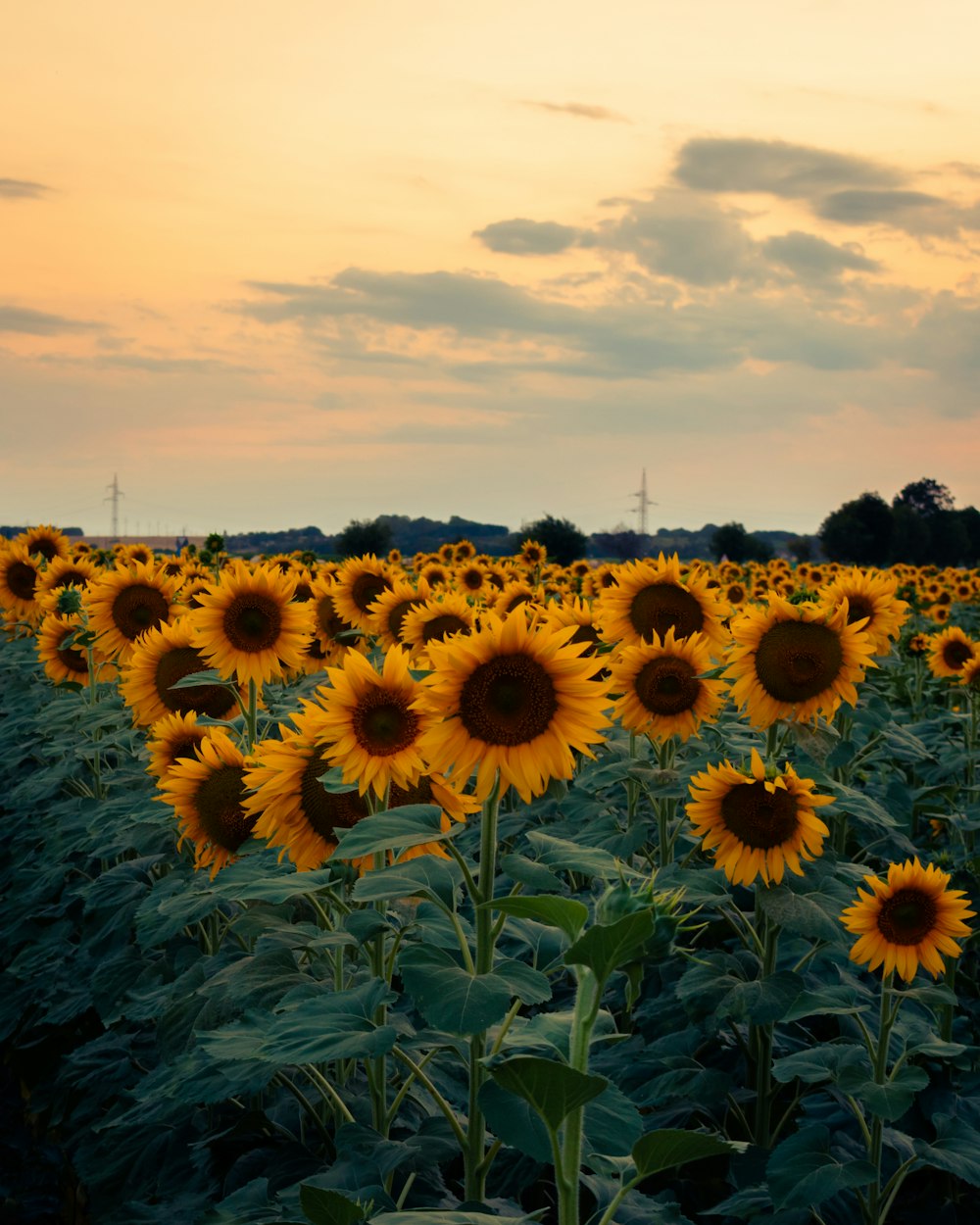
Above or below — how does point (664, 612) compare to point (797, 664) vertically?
above

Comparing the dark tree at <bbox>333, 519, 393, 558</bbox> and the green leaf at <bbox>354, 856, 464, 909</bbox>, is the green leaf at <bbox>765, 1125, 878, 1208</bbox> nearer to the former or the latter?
the green leaf at <bbox>354, 856, 464, 909</bbox>

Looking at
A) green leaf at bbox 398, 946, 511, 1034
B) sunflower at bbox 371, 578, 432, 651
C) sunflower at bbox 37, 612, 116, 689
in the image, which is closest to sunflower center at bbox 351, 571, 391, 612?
sunflower at bbox 371, 578, 432, 651

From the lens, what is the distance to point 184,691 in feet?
18.9

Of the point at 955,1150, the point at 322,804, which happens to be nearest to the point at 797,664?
the point at 955,1150

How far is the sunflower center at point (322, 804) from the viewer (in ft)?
12.3

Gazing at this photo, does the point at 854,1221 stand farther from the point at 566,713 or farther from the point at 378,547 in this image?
the point at 378,547

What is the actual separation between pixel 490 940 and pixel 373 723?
0.82 meters

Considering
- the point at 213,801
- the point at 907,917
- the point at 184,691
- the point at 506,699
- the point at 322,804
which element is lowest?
the point at 907,917

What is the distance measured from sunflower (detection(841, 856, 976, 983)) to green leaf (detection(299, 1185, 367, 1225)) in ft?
8.19

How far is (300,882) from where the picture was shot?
3.26m

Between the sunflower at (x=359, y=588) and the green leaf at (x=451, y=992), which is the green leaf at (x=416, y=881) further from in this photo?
the sunflower at (x=359, y=588)

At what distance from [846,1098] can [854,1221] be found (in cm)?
49

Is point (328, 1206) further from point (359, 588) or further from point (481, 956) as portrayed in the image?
point (359, 588)

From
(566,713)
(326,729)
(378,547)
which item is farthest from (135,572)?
(378,547)
